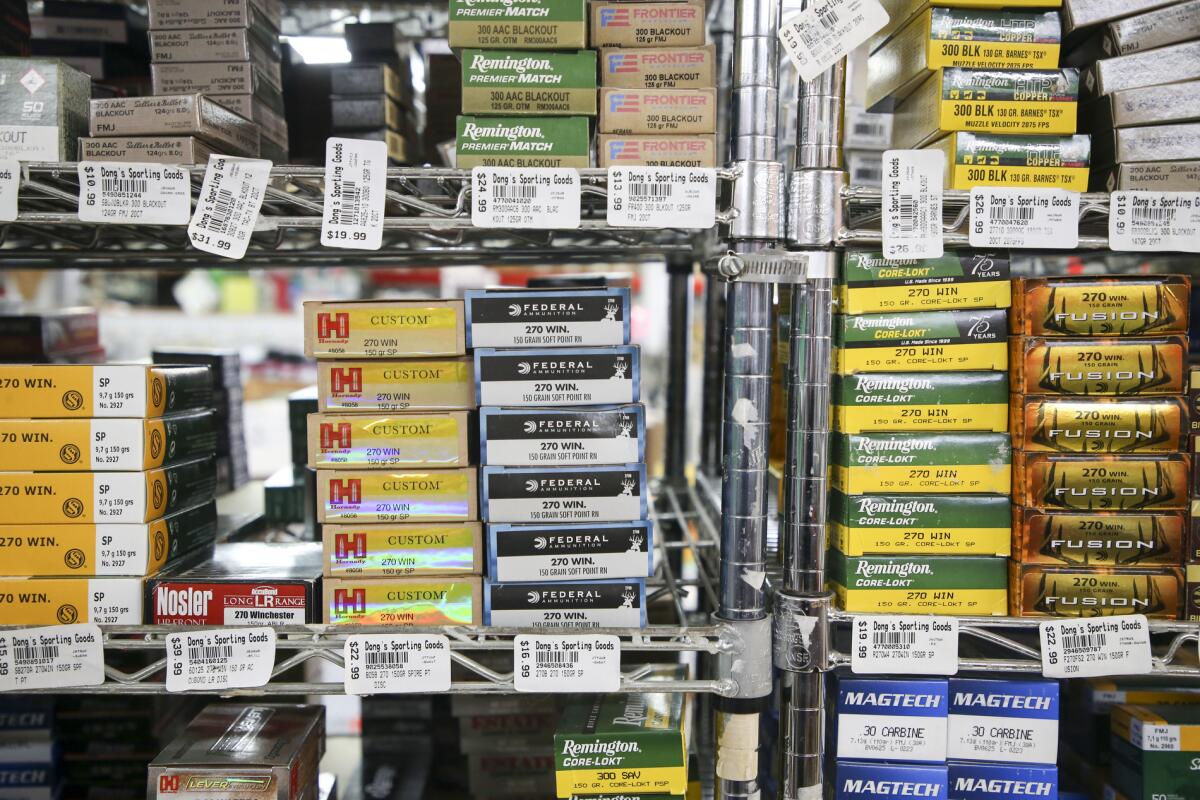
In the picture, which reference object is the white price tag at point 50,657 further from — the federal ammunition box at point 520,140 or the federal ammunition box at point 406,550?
the federal ammunition box at point 520,140

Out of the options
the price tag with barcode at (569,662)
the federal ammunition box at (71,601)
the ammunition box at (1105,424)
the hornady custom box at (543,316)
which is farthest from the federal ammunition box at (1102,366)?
the federal ammunition box at (71,601)

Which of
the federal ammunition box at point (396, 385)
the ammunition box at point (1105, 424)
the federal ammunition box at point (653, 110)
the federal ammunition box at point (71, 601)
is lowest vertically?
the federal ammunition box at point (71, 601)

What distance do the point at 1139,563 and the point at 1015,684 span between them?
272mm

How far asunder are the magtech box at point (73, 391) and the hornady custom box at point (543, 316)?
53 cm

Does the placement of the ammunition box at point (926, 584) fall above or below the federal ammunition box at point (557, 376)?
below

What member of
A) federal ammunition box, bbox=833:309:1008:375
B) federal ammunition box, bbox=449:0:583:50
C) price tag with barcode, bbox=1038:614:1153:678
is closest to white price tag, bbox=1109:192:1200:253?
federal ammunition box, bbox=833:309:1008:375

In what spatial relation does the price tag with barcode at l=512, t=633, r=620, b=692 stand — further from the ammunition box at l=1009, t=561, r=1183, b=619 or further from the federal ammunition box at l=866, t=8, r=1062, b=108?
the federal ammunition box at l=866, t=8, r=1062, b=108

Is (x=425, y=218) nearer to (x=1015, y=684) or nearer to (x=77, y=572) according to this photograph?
(x=77, y=572)

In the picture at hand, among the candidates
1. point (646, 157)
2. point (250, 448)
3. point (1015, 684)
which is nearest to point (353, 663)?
point (646, 157)

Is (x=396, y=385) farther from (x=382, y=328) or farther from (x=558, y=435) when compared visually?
(x=558, y=435)

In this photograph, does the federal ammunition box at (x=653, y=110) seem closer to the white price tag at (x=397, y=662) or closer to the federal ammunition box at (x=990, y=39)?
the federal ammunition box at (x=990, y=39)

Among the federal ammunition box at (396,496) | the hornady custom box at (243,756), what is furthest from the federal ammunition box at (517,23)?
the hornady custom box at (243,756)

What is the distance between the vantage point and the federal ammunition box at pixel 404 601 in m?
1.26

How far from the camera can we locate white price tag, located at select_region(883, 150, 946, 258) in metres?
1.21
